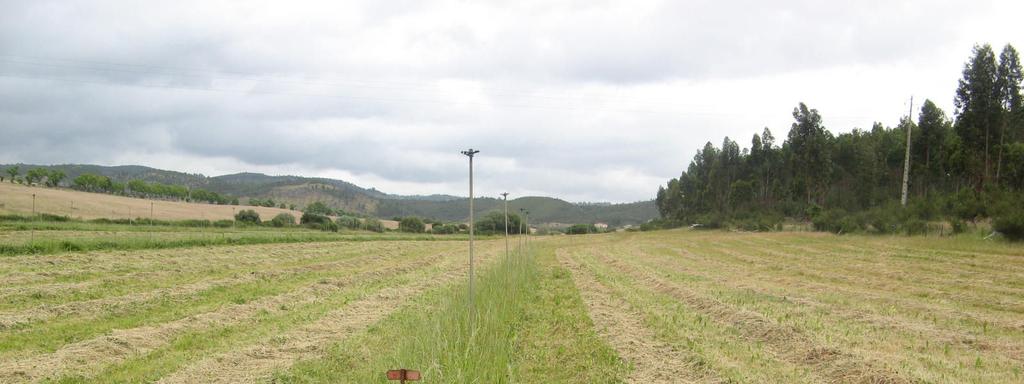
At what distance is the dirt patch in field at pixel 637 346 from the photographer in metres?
10.2

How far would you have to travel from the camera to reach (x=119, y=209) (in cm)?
7219

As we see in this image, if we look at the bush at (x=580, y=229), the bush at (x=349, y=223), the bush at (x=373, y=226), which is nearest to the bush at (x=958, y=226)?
the bush at (x=373, y=226)

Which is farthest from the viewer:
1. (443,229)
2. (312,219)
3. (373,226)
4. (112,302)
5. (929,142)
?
(443,229)

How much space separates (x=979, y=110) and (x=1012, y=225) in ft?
73.3

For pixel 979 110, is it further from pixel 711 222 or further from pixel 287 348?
pixel 287 348

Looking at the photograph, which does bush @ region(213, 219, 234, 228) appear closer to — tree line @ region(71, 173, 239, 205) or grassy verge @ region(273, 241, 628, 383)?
grassy verge @ region(273, 241, 628, 383)

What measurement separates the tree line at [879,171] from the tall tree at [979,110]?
7cm

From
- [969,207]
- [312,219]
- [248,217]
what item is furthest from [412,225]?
[969,207]

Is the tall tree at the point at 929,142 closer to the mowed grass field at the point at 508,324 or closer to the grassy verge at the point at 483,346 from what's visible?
the mowed grass field at the point at 508,324

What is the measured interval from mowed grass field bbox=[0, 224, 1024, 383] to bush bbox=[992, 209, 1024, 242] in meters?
5.99

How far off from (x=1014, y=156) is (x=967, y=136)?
347 cm

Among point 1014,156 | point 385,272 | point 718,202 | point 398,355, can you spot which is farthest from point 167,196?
point 398,355

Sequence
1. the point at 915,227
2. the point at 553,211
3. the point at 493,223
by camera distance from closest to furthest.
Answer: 1. the point at 915,227
2. the point at 493,223
3. the point at 553,211

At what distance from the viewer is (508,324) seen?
13.5 m
